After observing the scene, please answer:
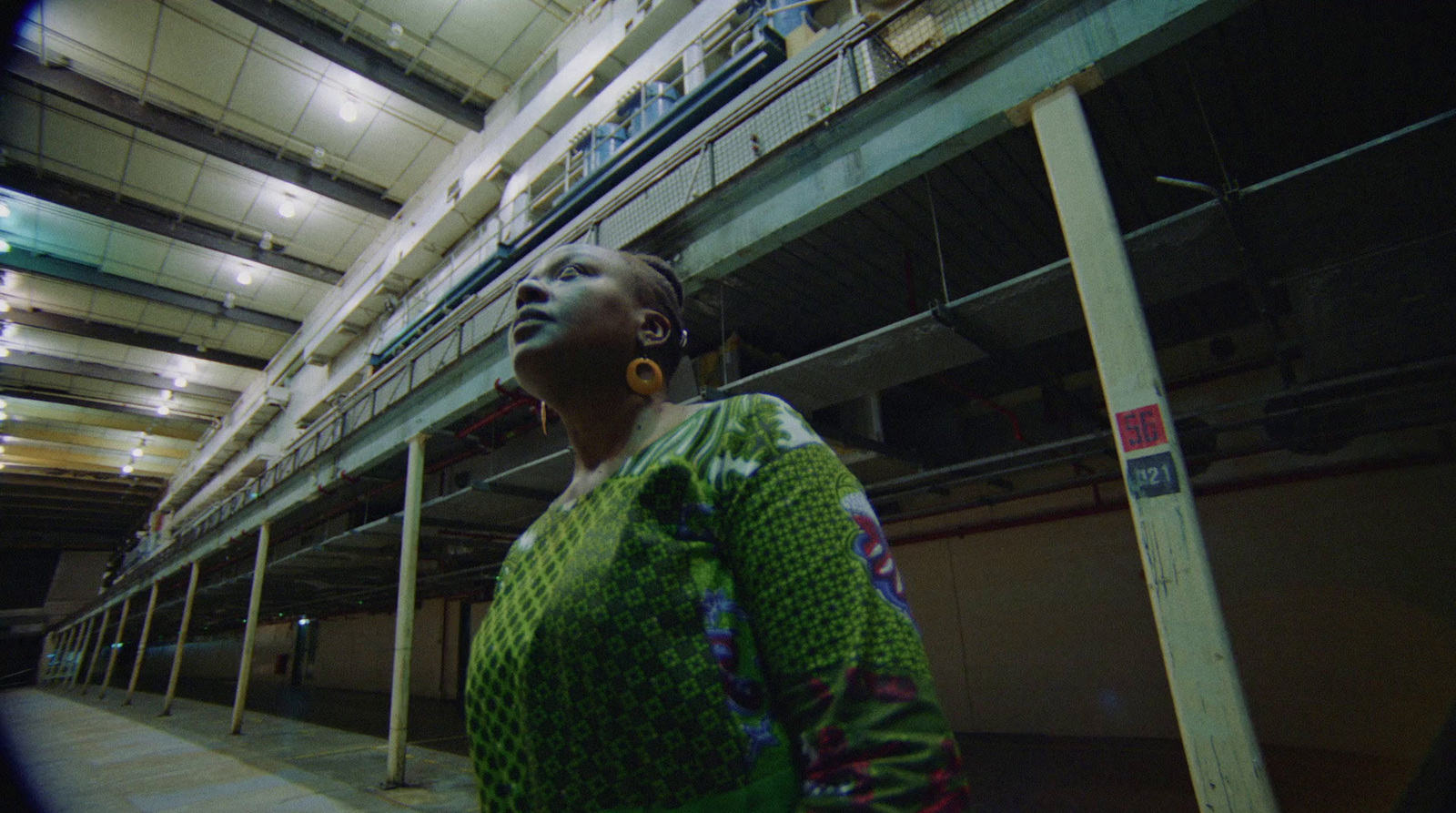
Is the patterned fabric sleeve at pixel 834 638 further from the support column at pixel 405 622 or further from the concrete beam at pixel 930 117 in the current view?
the support column at pixel 405 622

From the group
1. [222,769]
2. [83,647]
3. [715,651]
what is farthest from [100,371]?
[715,651]

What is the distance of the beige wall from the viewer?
5309 mm

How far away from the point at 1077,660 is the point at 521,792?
7607mm

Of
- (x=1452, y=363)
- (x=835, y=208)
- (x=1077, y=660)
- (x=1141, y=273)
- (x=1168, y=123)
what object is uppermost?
(x=1168, y=123)

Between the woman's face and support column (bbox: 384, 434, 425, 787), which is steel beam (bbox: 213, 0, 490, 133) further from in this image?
the woman's face

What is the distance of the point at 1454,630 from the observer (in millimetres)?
5113

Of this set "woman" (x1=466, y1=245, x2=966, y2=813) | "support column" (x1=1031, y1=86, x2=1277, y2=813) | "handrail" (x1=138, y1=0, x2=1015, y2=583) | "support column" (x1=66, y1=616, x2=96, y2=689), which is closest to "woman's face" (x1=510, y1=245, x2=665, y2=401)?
"woman" (x1=466, y1=245, x2=966, y2=813)

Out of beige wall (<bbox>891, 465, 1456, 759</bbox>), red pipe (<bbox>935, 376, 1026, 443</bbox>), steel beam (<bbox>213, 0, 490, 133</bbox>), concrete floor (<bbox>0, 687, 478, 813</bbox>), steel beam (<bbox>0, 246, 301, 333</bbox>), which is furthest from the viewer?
steel beam (<bbox>0, 246, 301, 333</bbox>)

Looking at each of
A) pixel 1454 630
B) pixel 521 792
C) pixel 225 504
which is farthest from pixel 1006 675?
pixel 225 504

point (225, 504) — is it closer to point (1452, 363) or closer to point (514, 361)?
point (514, 361)

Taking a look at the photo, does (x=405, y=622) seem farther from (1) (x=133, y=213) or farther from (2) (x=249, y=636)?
(1) (x=133, y=213)

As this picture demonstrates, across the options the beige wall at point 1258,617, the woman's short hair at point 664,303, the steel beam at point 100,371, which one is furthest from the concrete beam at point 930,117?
the steel beam at point 100,371

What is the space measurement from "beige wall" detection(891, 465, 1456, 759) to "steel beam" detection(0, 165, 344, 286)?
18.6 metres

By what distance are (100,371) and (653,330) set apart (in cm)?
2818
